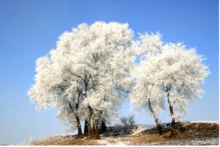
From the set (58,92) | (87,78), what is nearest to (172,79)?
(87,78)

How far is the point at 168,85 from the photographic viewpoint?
60.4 ft

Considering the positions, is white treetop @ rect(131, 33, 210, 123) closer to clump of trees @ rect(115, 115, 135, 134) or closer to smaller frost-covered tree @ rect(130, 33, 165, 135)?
smaller frost-covered tree @ rect(130, 33, 165, 135)

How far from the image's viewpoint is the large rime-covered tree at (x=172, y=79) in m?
17.7

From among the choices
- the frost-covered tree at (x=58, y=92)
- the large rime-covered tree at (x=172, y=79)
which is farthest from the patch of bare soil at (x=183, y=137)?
the frost-covered tree at (x=58, y=92)

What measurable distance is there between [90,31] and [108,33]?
2.35 metres

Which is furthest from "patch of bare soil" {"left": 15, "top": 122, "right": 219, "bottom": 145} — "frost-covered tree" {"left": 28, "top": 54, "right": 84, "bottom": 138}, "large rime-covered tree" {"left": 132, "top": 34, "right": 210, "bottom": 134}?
"frost-covered tree" {"left": 28, "top": 54, "right": 84, "bottom": 138}

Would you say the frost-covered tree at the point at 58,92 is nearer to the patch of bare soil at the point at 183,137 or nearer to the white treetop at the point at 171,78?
the patch of bare soil at the point at 183,137

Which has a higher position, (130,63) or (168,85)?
(130,63)

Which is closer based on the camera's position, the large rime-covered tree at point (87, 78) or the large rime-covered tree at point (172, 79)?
the large rime-covered tree at point (172, 79)

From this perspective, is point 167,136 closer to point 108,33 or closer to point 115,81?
point 115,81

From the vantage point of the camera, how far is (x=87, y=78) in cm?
2162

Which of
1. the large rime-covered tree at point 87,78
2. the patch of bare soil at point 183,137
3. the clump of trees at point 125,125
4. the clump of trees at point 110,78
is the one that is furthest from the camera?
the clump of trees at point 125,125

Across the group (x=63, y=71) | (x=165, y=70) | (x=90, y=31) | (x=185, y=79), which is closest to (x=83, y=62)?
(x=63, y=71)

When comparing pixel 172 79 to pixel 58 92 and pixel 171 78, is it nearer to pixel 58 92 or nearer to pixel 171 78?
pixel 171 78
